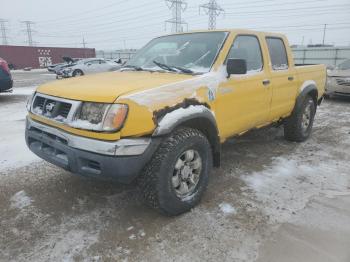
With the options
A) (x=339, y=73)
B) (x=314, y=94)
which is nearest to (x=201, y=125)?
(x=314, y=94)

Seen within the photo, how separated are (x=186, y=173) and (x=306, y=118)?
138 inches

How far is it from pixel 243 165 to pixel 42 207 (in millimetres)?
2657

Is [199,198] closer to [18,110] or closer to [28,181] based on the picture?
[28,181]

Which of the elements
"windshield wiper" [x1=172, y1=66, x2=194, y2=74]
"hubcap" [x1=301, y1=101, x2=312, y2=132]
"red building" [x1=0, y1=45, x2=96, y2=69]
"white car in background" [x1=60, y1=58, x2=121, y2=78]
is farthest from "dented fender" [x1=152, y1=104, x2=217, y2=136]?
"red building" [x1=0, y1=45, x2=96, y2=69]

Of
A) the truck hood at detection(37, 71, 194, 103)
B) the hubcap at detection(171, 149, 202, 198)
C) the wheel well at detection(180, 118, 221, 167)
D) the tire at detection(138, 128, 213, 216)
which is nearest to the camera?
the truck hood at detection(37, 71, 194, 103)

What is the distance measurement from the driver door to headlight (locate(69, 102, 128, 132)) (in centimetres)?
127

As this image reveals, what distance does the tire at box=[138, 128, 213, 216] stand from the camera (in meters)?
2.80

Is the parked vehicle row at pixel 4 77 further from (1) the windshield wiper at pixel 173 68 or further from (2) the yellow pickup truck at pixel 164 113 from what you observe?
(1) the windshield wiper at pixel 173 68

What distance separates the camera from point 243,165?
14.8ft

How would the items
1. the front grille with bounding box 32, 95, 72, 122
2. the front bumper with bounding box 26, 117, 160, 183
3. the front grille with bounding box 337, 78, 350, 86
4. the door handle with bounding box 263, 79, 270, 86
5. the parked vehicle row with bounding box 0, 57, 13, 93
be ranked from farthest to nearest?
1. the front grille with bounding box 337, 78, 350, 86
2. the parked vehicle row with bounding box 0, 57, 13, 93
3. the door handle with bounding box 263, 79, 270, 86
4. the front grille with bounding box 32, 95, 72, 122
5. the front bumper with bounding box 26, 117, 160, 183

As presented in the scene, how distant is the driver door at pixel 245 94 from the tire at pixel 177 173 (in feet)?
1.75

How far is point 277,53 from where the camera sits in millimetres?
4762

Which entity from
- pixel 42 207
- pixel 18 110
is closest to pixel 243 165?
pixel 42 207

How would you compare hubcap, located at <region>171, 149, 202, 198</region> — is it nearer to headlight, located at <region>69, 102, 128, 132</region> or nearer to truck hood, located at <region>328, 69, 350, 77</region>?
headlight, located at <region>69, 102, 128, 132</region>
